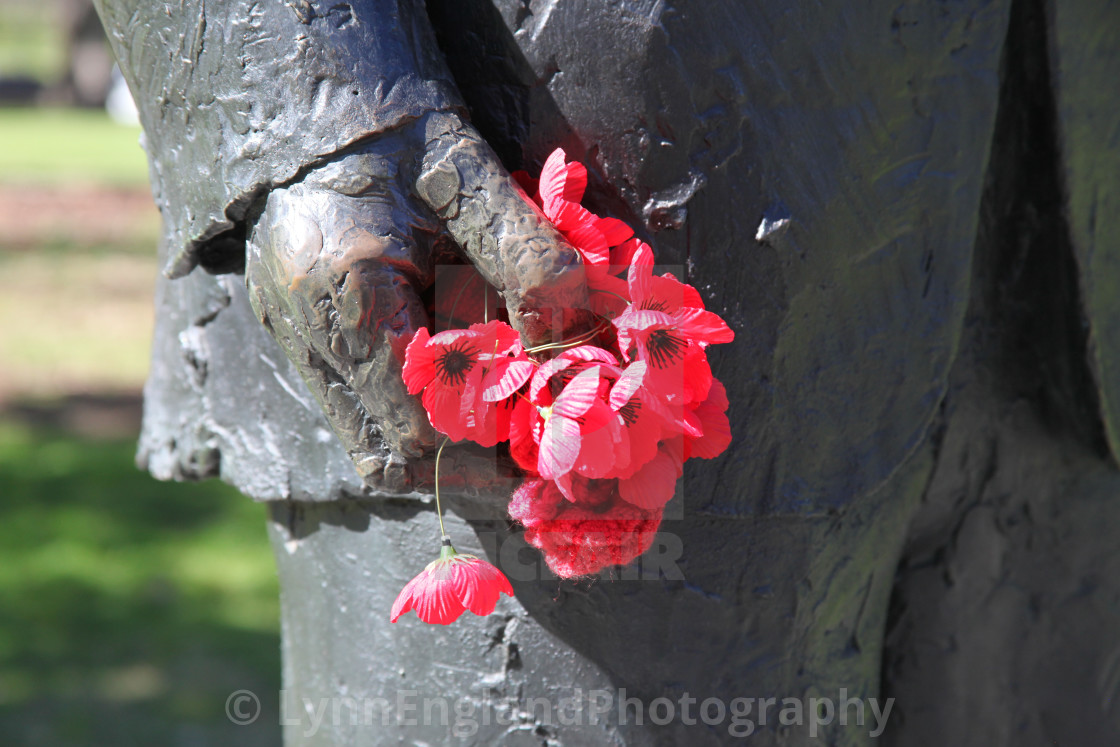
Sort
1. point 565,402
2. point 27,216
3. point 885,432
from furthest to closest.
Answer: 1. point 27,216
2. point 885,432
3. point 565,402

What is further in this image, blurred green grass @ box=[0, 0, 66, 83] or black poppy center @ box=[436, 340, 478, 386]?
blurred green grass @ box=[0, 0, 66, 83]

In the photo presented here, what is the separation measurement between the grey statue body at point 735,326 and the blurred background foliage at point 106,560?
2442mm

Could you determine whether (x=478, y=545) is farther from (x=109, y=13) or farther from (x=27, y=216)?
(x=27, y=216)

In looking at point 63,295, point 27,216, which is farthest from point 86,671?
point 27,216

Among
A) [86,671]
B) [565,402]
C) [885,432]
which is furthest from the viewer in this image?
[86,671]

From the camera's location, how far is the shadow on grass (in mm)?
3543

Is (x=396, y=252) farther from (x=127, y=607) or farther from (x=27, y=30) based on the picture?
(x=27, y=30)

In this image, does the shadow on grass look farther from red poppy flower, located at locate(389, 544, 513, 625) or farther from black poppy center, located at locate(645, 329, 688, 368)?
black poppy center, located at locate(645, 329, 688, 368)

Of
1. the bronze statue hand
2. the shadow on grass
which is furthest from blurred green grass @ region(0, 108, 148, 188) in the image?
the bronze statue hand

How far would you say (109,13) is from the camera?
3.90 feet

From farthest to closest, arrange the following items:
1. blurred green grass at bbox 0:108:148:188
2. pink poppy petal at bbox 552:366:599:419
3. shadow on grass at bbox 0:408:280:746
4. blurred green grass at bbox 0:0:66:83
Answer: blurred green grass at bbox 0:0:66:83 < blurred green grass at bbox 0:108:148:188 < shadow on grass at bbox 0:408:280:746 < pink poppy petal at bbox 552:366:599:419

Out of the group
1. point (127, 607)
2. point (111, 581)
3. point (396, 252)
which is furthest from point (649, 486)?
point (111, 581)

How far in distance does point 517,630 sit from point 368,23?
646 mm

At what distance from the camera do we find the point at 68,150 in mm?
16641
